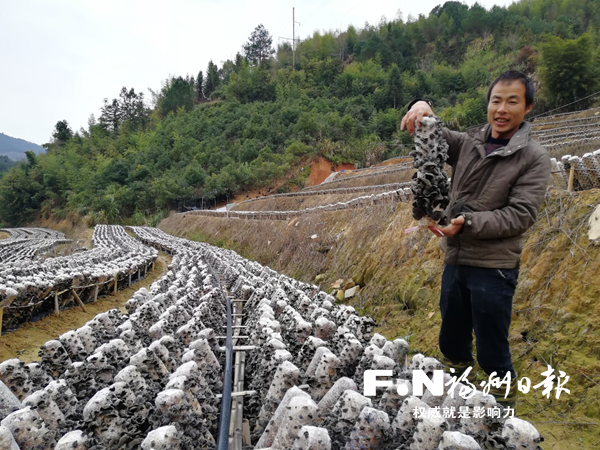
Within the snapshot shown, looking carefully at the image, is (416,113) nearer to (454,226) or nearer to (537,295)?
(454,226)

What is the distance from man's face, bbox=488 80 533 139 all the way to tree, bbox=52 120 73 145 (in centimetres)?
8308

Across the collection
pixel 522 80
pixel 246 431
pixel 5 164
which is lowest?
pixel 246 431

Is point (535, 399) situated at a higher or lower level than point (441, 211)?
lower

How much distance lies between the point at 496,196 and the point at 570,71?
32.5 metres

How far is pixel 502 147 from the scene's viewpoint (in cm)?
193

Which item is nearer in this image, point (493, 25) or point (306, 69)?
point (493, 25)

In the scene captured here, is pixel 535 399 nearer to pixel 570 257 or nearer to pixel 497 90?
pixel 570 257

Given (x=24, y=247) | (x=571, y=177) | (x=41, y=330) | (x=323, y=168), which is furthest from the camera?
(x=323, y=168)

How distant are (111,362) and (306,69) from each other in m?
65.5

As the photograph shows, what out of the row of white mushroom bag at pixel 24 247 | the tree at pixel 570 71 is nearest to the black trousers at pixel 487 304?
the row of white mushroom bag at pixel 24 247

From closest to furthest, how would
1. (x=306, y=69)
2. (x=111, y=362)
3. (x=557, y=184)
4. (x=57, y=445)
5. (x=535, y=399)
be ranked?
(x=57, y=445) → (x=111, y=362) → (x=535, y=399) → (x=557, y=184) → (x=306, y=69)

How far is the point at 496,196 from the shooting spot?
1.92m

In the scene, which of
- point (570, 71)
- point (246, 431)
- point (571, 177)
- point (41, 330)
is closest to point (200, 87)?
point (570, 71)

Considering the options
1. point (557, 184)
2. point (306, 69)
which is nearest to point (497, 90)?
point (557, 184)
